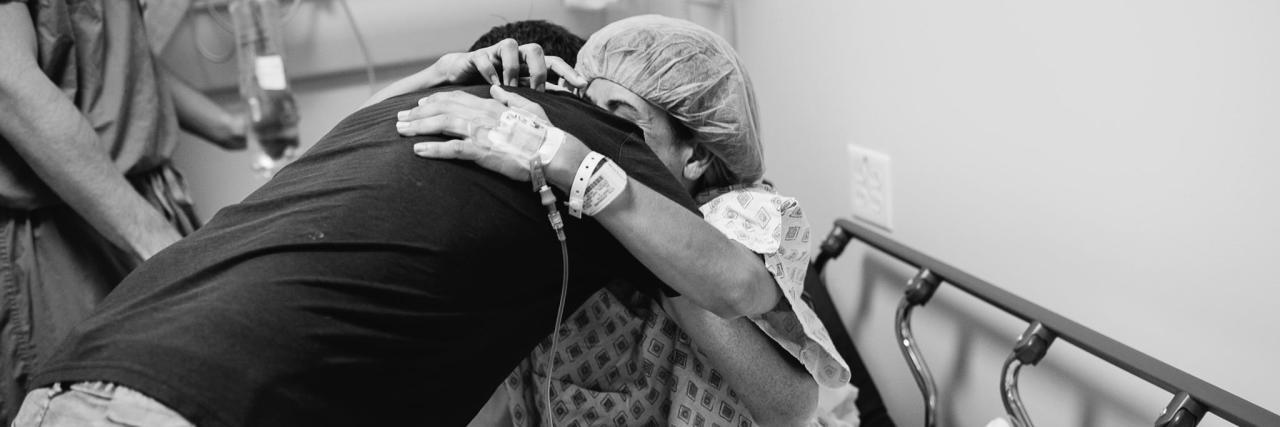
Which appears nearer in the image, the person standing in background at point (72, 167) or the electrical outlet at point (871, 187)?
the person standing in background at point (72, 167)

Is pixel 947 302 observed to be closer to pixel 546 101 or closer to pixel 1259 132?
pixel 1259 132

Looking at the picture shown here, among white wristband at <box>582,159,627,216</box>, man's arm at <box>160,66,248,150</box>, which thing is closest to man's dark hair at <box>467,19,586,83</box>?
white wristband at <box>582,159,627,216</box>

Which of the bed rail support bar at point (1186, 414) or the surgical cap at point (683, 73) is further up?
the surgical cap at point (683, 73)

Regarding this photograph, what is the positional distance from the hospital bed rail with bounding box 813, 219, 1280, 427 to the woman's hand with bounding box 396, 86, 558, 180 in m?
0.74

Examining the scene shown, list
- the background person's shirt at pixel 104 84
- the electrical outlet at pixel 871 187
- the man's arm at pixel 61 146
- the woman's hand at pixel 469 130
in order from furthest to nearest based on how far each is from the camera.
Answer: the electrical outlet at pixel 871 187
the background person's shirt at pixel 104 84
the man's arm at pixel 61 146
the woman's hand at pixel 469 130

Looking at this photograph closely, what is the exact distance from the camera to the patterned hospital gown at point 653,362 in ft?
4.39

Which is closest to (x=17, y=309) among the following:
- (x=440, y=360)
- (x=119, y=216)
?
(x=119, y=216)

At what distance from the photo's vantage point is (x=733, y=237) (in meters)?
1.28

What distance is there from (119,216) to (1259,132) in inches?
68.2

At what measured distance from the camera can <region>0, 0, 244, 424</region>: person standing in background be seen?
5.52 ft

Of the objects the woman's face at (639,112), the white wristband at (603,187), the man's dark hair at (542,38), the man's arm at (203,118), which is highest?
the white wristband at (603,187)

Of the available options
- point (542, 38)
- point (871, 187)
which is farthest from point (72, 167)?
point (871, 187)

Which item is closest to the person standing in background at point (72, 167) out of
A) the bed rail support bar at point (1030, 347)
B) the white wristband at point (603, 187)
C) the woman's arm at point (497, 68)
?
the woman's arm at point (497, 68)

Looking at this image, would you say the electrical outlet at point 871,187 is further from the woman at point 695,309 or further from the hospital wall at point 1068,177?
the woman at point 695,309
